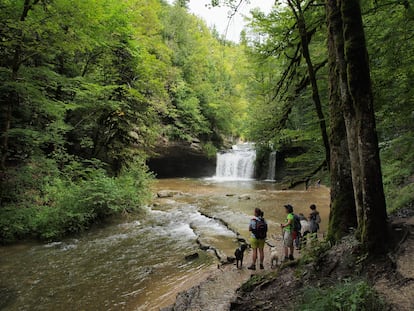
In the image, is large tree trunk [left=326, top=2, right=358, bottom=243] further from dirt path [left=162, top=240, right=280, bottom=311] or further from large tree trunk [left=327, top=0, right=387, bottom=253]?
dirt path [left=162, top=240, right=280, bottom=311]

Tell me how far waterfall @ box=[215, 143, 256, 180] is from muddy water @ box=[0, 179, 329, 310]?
16925mm

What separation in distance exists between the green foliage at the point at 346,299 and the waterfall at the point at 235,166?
27575mm

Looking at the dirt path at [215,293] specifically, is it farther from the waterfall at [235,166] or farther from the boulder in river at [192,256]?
the waterfall at [235,166]

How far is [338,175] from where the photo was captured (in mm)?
5281

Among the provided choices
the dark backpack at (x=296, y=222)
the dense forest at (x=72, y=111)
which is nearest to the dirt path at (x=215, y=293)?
the dark backpack at (x=296, y=222)

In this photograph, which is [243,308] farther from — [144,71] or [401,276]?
[144,71]

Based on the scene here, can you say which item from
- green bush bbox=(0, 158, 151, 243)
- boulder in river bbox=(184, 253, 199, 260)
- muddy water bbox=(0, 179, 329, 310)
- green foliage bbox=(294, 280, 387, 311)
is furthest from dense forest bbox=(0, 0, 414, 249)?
boulder in river bbox=(184, 253, 199, 260)

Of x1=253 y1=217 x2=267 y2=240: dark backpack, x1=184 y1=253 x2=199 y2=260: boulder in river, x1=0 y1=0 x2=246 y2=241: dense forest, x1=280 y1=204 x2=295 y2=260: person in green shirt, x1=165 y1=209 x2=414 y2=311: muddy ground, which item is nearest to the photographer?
x1=165 y1=209 x2=414 y2=311: muddy ground

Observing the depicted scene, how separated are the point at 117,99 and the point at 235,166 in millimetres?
19433

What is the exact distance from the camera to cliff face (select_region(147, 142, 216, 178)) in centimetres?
2748

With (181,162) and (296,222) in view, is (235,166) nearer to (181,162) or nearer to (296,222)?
(181,162)

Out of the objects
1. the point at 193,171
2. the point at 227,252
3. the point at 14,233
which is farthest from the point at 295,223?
the point at 193,171

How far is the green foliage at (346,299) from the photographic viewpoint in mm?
2998

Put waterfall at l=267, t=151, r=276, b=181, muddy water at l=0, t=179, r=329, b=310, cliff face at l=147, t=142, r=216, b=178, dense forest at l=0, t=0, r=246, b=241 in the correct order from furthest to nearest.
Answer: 1. waterfall at l=267, t=151, r=276, b=181
2. cliff face at l=147, t=142, r=216, b=178
3. dense forest at l=0, t=0, r=246, b=241
4. muddy water at l=0, t=179, r=329, b=310
